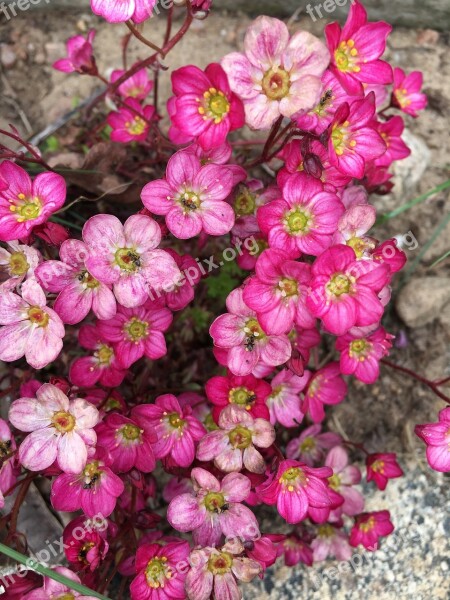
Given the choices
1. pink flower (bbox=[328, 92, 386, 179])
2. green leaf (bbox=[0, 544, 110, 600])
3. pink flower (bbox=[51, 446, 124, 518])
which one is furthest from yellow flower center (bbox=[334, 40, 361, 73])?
green leaf (bbox=[0, 544, 110, 600])

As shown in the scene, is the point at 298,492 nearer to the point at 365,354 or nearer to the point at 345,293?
the point at 365,354

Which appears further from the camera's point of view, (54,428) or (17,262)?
(17,262)

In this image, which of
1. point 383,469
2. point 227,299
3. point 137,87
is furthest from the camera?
point 137,87

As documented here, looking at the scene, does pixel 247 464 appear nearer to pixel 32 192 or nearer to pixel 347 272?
pixel 347 272

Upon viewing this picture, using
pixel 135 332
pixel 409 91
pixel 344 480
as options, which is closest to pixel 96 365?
pixel 135 332

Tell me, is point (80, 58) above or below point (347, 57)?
above

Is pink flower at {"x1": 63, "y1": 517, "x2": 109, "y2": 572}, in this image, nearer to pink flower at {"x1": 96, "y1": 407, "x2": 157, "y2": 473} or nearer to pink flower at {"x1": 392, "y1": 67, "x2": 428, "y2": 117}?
pink flower at {"x1": 96, "y1": 407, "x2": 157, "y2": 473}
